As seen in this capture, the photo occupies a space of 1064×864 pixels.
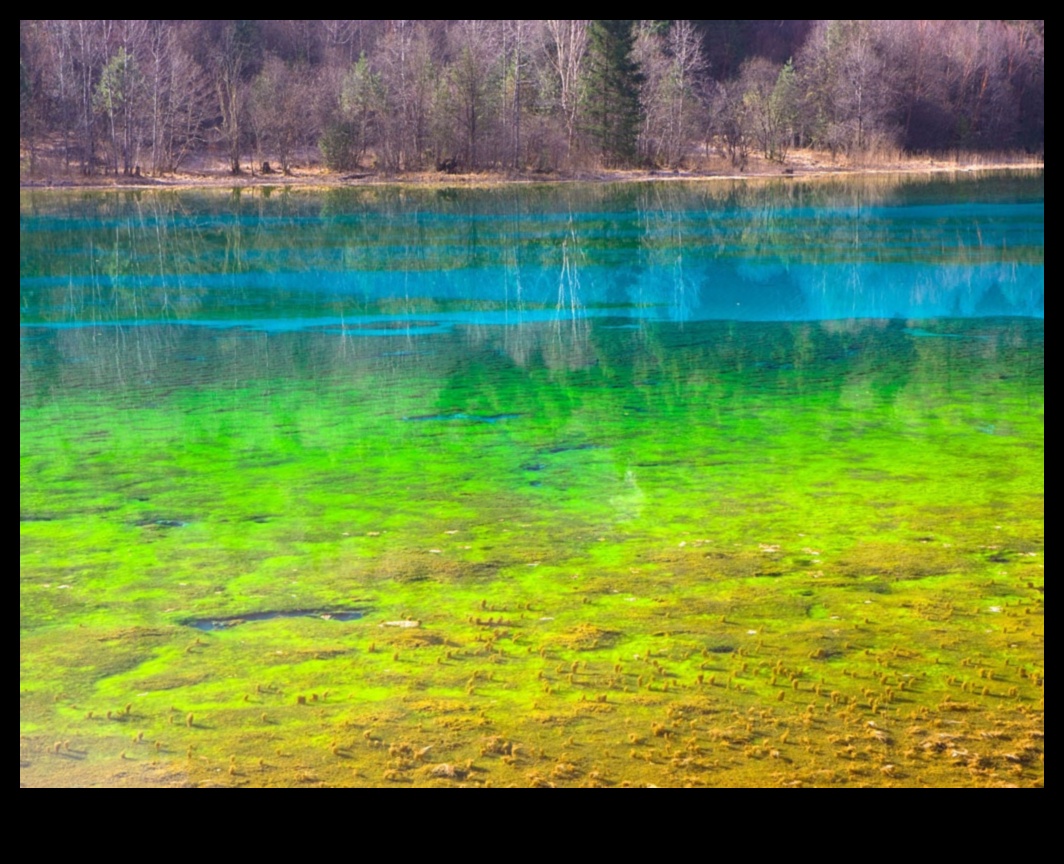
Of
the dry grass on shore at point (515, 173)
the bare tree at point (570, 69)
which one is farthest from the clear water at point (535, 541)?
the bare tree at point (570, 69)

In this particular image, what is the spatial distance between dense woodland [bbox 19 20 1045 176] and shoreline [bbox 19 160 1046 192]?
1137 millimetres

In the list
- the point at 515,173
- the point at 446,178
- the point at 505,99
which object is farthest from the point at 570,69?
the point at 446,178

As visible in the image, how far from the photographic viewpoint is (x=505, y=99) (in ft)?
157

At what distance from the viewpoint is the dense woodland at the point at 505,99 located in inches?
1790

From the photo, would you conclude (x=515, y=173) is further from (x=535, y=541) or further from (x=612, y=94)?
(x=535, y=541)

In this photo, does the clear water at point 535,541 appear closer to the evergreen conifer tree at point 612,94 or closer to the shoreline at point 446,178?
the shoreline at point 446,178

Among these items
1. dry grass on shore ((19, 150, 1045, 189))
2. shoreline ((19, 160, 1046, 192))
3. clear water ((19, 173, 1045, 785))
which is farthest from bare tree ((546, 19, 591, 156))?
clear water ((19, 173, 1045, 785))

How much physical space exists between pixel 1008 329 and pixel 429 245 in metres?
12.1

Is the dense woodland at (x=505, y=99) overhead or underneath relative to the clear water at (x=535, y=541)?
overhead

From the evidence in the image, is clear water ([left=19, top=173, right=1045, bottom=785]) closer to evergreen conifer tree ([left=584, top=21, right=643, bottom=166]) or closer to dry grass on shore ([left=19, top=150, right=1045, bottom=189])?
dry grass on shore ([left=19, top=150, right=1045, bottom=189])

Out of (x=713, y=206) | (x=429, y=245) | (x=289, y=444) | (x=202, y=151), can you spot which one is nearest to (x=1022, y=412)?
(x=289, y=444)

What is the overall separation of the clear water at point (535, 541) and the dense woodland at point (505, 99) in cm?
3167

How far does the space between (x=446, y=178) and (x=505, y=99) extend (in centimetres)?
493

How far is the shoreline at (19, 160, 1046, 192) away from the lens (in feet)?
136
